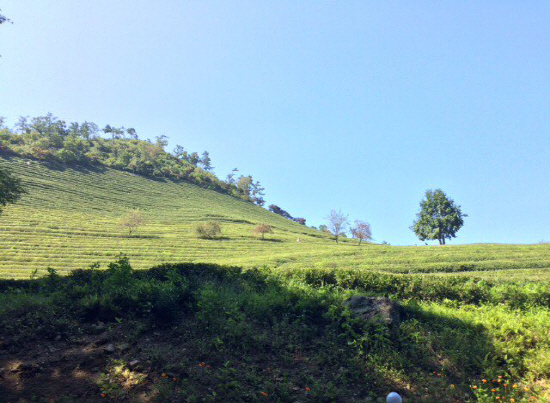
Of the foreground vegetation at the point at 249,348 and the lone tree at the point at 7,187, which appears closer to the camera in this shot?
the foreground vegetation at the point at 249,348

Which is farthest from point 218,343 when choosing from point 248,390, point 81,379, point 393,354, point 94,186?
point 94,186

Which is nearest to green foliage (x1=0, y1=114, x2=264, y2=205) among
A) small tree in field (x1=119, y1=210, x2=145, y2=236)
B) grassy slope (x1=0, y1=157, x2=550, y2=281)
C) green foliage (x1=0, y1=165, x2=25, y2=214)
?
grassy slope (x1=0, y1=157, x2=550, y2=281)

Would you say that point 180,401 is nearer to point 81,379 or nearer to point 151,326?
point 81,379

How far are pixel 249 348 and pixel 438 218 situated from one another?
5792 cm

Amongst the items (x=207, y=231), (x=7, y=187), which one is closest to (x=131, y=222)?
(x=207, y=231)

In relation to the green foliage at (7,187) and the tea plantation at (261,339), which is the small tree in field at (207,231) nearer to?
the green foliage at (7,187)

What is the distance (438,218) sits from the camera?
194 feet

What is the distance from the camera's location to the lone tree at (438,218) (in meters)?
58.2

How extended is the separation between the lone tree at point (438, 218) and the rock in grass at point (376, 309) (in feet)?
175

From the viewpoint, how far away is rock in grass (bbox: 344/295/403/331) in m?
9.44

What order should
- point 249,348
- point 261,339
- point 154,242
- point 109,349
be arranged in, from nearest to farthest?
point 109,349 < point 249,348 < point 261,339 < point 154,242

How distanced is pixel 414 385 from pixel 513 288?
26.2 ft

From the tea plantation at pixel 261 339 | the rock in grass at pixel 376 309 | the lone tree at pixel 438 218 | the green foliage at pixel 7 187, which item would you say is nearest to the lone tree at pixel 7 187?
the green foliage at pixel 7 187

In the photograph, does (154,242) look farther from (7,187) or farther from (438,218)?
(438,218)
